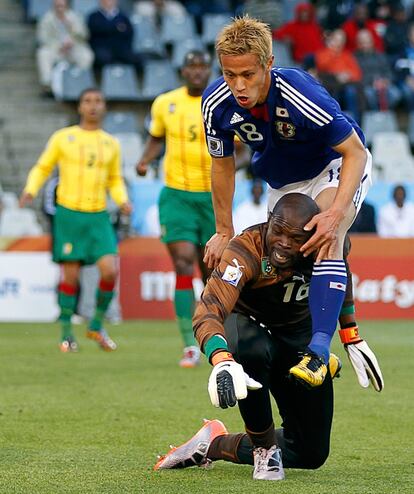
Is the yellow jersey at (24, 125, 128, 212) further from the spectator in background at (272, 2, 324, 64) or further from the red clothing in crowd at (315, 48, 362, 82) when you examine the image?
the spectator in background at (272, 2, 324, 64)

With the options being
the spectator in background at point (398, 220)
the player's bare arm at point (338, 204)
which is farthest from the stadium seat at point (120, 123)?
the player's bare arm at point (338, 204)

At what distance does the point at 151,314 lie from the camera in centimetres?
1641

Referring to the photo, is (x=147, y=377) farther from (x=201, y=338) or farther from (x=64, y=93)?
(x=64, y=93)

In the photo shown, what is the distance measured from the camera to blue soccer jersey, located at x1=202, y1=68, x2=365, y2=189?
19.7 ft

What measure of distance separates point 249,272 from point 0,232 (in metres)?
12.4

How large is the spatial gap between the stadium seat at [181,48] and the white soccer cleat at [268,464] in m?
15.6

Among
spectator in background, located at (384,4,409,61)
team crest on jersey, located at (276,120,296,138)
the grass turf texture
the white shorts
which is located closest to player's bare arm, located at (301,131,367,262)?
the white shorts

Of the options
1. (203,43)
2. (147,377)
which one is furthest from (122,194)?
(203,43)

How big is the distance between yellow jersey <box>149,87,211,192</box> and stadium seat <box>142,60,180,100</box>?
28.7 ft

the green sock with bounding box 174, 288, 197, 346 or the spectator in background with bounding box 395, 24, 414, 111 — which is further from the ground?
the spectator in background with bounding box 395, 24, 414, 111

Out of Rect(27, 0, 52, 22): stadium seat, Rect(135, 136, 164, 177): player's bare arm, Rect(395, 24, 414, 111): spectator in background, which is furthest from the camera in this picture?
Rect(27, 0, 52, 22): stadium seat

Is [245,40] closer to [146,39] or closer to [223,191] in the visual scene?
[223,191]

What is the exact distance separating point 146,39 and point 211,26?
125 centimetres

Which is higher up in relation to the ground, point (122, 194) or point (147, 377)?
point (122, 194)
